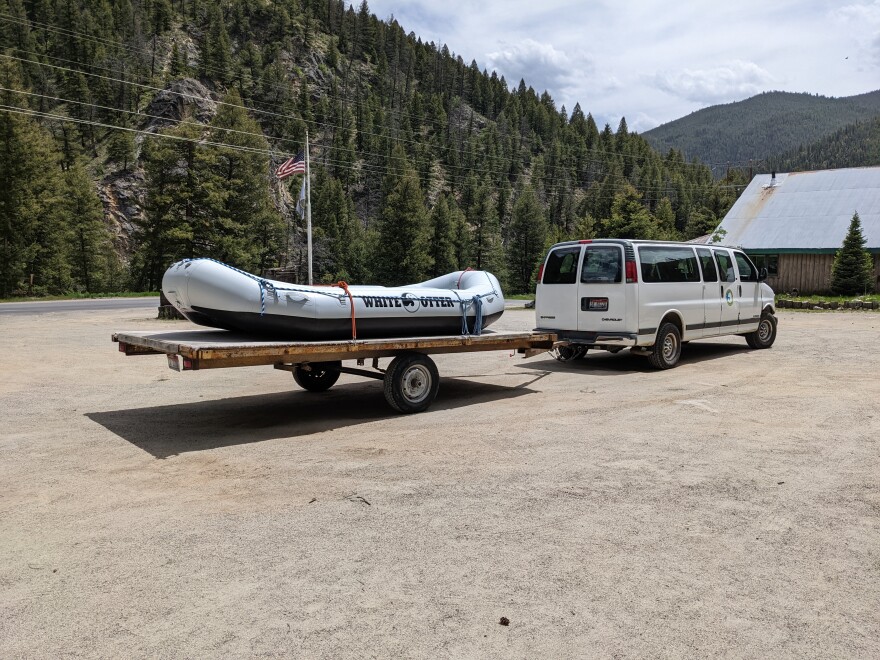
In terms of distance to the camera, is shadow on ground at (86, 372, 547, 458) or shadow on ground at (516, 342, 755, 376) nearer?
shadow on ground at (86, 372, 547, 458)

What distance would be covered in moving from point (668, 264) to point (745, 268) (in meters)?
3.10

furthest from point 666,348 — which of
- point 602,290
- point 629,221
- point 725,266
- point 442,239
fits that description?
point 442,239

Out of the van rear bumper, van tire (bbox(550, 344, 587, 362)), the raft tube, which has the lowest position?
van tire (bbox(550, 344, 587, 362))

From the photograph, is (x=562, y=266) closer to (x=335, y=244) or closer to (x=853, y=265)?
(x=853, y=265)

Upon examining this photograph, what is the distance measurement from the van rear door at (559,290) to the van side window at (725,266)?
3.36 m

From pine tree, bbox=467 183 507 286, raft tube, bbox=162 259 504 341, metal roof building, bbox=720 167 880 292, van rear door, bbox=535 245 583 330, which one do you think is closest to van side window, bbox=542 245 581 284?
van rear door, bbox=535 245 583 330

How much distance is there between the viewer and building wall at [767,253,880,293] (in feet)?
108

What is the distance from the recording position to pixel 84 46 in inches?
4850

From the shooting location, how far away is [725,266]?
12.9 meters

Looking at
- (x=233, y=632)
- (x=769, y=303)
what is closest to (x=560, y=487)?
(x=233, y=632)

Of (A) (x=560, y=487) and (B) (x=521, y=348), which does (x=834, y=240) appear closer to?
(B) (x=521, y=348)

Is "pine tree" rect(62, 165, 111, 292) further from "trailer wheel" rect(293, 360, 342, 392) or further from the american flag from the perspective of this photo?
"trailer wheel" rect(293, 360, 342, 392)

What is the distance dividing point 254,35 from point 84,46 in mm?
51161

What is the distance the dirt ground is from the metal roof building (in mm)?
28510
